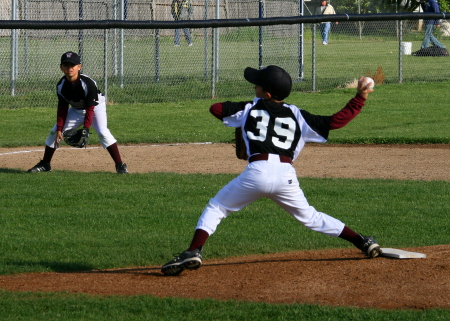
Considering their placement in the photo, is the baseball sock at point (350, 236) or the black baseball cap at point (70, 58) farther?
the black baseball cap at point (70, 58)

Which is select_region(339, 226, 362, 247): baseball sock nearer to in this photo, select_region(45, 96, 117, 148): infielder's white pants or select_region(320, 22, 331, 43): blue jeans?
select_region(45, 96, 117, 148): infielder's white pants

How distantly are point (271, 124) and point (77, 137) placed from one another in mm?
4888

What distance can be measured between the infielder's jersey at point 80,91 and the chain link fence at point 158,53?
645 cm

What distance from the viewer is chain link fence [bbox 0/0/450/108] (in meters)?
16.4

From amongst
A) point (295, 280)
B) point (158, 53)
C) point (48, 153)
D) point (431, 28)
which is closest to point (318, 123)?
point (295, 280)

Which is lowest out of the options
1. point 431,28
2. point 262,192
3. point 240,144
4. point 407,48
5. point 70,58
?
point 262,192

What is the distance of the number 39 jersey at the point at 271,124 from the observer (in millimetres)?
4914

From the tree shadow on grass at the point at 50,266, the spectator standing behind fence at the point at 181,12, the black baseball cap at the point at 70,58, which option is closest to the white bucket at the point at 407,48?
the spectator standing behind fence at the point at 181,12

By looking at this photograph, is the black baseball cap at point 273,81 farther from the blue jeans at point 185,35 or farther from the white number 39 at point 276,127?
the blue jeans at point 185,35

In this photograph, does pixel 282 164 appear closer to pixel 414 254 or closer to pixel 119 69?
pixel 414 254

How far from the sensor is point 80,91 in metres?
9.04

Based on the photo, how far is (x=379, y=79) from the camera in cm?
1995

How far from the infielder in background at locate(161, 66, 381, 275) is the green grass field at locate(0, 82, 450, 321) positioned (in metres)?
0.75

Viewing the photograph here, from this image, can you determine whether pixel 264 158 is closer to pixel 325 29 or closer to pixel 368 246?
pixel 368 246
